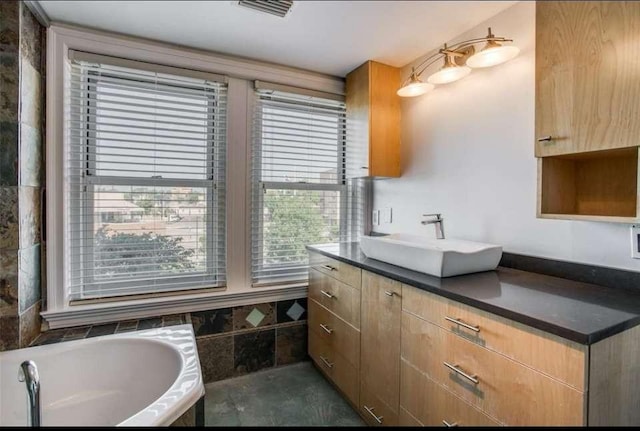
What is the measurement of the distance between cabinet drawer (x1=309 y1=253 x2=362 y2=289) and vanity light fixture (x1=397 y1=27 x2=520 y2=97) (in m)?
1.06

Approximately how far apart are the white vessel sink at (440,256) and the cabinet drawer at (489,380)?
0.76 ft

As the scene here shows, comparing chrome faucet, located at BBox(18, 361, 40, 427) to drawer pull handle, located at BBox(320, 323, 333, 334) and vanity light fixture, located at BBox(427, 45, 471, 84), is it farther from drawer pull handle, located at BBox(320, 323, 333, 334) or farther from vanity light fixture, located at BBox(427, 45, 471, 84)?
vanity light fixture, located at BBox(427, 45, 471, 84)

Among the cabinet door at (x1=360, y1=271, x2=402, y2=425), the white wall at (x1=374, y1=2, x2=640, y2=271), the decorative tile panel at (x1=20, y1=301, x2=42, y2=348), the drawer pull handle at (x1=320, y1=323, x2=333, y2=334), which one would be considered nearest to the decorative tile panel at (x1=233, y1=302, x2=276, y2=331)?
the drawer pull handle at (x1=320, y1=323, x2=333, y2=334)

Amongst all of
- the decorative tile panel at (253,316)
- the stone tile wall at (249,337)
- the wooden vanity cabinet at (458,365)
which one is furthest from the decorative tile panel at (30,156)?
the wooden vanity cabinet at (458,365)

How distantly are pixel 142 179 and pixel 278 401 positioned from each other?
1.53 meters

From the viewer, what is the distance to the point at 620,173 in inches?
47.7

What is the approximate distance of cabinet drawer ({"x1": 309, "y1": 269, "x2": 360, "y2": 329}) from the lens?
1709 millimetres

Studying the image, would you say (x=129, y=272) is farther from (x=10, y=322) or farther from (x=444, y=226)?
(x=444, y=226)

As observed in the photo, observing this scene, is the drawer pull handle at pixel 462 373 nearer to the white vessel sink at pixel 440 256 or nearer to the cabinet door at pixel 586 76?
the white vessel sink at pixel 440 256

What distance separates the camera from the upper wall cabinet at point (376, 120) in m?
2.12

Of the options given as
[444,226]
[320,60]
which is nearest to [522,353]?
[444,226]

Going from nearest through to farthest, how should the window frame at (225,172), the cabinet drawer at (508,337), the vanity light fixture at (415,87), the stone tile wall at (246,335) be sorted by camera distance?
the cabinet drawer at (508,337) → the window frame at (225,172) → the vanity light fixture at (415,87) → the stone tile wall at (246,335)

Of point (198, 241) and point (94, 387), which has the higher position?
point (198, 241)

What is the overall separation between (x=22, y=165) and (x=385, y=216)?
2.08 meters
